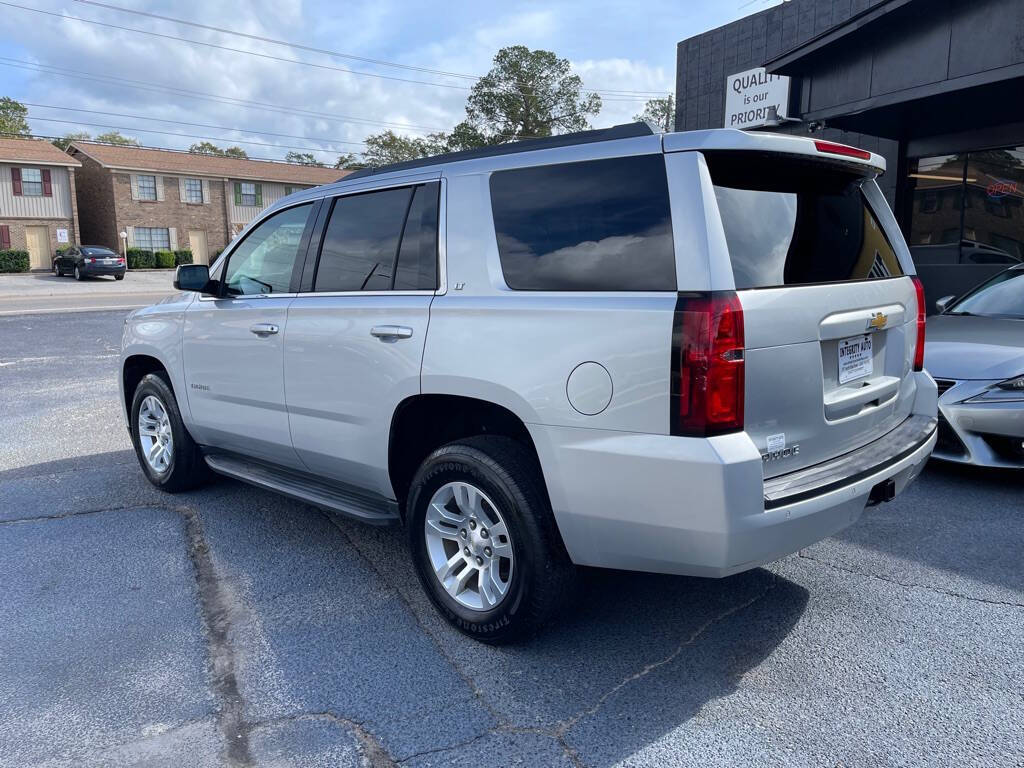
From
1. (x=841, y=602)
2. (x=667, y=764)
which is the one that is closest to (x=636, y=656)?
(x=667, y=764)

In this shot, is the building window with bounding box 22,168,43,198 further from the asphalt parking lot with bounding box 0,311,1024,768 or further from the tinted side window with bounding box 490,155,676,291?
the tinted side window with bounding box 490,155,676,291

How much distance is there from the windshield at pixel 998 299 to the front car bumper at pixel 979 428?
1718 mm

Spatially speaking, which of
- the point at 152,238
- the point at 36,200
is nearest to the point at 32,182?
the point at 36,200

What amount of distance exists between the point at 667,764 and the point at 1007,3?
948 centimetres

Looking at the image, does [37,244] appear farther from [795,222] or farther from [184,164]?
[795,222]

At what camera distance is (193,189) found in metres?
47.2

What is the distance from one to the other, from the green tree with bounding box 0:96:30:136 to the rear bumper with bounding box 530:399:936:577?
80339mm

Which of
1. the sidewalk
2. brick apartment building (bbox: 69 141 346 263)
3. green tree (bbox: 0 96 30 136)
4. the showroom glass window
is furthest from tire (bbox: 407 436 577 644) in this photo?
green tree (bbox: 0 96 30 136)

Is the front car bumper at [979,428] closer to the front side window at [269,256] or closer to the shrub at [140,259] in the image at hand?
the front side window at [269,256]

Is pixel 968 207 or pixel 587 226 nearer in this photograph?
pixel 587 226

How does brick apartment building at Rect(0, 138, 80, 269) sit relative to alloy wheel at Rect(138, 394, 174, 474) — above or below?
above

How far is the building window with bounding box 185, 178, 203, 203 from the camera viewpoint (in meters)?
46.9

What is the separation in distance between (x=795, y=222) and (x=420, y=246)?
1.64 meters

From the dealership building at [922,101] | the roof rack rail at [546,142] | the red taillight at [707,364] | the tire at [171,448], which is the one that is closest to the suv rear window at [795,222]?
the red taillight at [707,364]
